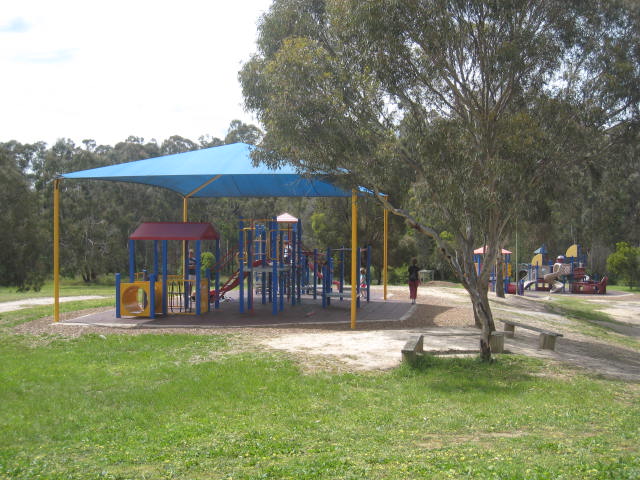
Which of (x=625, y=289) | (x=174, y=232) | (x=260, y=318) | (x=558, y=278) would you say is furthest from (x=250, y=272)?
(x=625, y=289)

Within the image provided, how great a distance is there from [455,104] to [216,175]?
585cm

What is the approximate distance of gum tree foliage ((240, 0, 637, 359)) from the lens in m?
10.2

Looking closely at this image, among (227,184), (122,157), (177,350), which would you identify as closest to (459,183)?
(177,350)

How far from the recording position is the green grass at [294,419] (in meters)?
4.89

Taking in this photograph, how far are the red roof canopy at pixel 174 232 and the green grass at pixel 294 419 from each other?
15.9 ft

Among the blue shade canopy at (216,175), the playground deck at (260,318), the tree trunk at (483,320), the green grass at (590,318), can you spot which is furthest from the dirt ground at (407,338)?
the blue shade canopy at (216,175)

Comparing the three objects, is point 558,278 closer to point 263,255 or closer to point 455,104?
point 263,255

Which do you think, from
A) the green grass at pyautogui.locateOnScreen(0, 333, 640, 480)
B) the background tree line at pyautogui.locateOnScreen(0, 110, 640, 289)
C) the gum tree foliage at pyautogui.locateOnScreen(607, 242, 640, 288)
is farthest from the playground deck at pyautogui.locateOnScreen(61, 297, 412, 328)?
the gum tree foliage at pyautogui.locateOnScreen(607, 242, 640, 288)

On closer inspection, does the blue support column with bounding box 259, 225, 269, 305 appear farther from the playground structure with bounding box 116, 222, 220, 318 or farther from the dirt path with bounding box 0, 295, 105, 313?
the dirt path with bounding box 0, 295, 105, 313

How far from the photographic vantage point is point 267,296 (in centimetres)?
2011

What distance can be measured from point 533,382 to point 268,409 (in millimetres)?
4036

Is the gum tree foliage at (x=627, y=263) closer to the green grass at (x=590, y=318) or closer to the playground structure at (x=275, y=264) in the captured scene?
the green grass at (x=590, y=318)

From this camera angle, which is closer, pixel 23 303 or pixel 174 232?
pixel 174 232

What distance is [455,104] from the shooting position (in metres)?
12.1
